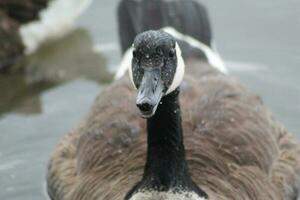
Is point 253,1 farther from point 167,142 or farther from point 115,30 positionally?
point 167,142

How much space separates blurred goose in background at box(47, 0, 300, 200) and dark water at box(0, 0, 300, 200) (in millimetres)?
822

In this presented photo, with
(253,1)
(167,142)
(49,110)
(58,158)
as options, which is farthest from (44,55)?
(167,142)

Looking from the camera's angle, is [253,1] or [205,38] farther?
[253,1]

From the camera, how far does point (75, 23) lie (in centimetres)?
1203

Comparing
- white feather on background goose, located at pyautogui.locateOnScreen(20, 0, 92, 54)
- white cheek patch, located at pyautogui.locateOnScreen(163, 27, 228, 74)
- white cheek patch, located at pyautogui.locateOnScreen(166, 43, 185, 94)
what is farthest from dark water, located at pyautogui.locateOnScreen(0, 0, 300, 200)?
white cheek patch, located at pyautogui.locateOnScreen(166, 43, 185, 94)

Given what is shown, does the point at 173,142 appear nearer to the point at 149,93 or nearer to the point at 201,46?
the point at 149,93

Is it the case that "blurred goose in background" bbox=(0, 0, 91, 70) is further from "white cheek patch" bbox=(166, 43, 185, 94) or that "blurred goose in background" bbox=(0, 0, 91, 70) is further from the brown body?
"white cheek patch" bbox=(166, 43, 185, 94)

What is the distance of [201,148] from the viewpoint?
7102mm

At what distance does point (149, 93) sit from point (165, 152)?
3.04 ft

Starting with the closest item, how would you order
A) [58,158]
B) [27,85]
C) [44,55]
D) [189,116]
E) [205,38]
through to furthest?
[189,116], [58,158], [205,38], [27,85], [44,55]

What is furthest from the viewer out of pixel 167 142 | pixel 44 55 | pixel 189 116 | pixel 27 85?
pixel 44 55

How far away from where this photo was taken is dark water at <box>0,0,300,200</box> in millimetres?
9195

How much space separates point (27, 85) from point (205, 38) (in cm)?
243

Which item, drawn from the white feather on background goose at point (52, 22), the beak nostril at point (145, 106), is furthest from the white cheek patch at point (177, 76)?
the white feather on background goose at point (52, 22)
